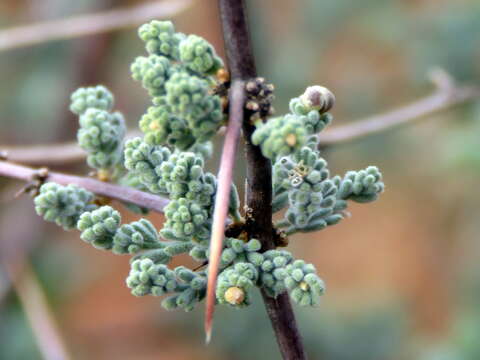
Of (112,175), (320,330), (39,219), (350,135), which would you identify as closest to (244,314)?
(320,330)

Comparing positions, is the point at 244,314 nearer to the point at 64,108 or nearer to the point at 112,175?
the point at 64,108

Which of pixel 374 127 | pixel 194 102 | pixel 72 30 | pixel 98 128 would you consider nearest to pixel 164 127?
pixel 194 102

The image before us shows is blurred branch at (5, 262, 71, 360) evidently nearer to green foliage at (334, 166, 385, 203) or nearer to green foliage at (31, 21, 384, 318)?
green foliage at (31, 21, 384, 318)

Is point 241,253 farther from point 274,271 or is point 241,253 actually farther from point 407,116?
point 407,116

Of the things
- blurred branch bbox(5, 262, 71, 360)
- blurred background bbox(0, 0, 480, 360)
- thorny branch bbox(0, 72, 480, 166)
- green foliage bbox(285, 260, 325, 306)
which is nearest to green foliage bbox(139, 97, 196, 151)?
green foliage bbox(285, 260, 325, 306)

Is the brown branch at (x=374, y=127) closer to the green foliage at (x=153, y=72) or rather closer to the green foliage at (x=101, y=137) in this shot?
the green foliage at (x=101, y=137)
